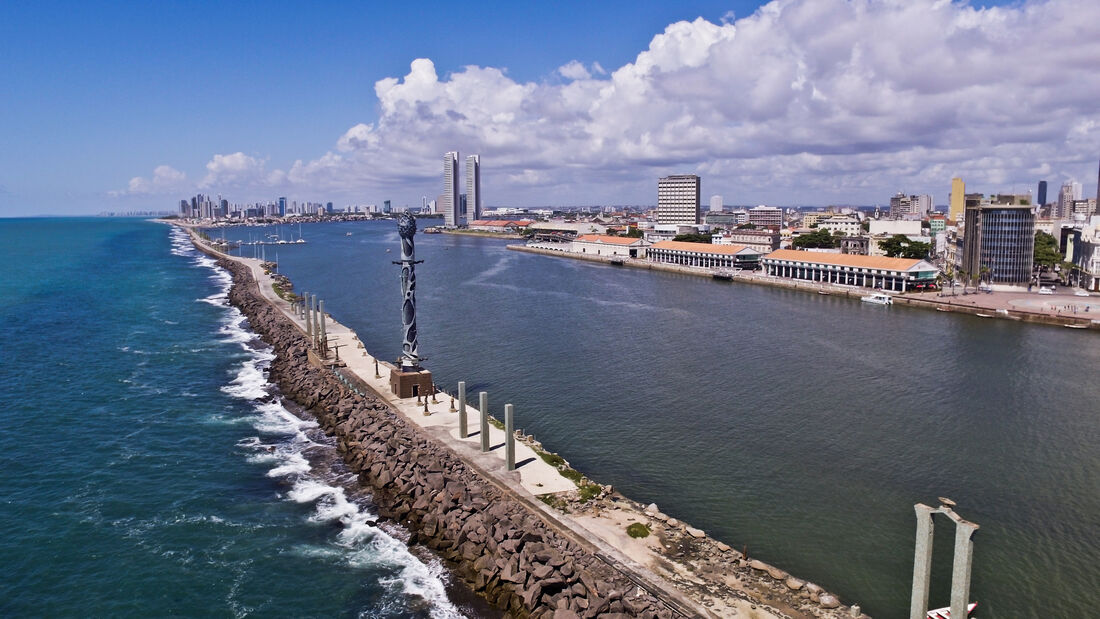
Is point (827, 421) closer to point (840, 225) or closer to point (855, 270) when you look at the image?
point (855, 270)

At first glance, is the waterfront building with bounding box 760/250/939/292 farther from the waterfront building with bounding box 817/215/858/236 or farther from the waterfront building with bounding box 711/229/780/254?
the waterfront building with bounding box 817/215/858/236

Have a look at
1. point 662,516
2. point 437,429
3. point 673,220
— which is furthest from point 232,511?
point 673,220

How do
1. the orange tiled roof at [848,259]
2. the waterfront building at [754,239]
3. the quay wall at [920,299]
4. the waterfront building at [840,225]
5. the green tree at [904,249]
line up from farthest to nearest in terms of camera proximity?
1. the waterfront building at [840,225]
2. the waterfront building at [754,239]
3. the green tree at [904,249]
4. the orange tiled roof at [848,259]
5. the quay wall at [920,299]

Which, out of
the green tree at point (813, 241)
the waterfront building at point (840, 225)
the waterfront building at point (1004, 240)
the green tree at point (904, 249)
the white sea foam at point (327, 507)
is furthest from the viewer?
the waterfront building at point (840, 225)

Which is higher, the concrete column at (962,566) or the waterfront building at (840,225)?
the waterfront building at (840,225)

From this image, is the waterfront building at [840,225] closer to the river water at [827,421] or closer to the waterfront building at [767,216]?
the waterfront building at [767,216]

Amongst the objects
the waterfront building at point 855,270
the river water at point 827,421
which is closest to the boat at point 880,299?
the river water at point 827,421

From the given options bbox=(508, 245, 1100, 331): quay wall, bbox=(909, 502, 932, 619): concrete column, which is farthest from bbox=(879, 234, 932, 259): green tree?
bbox=(909, 502, 932, 619): concrete column
